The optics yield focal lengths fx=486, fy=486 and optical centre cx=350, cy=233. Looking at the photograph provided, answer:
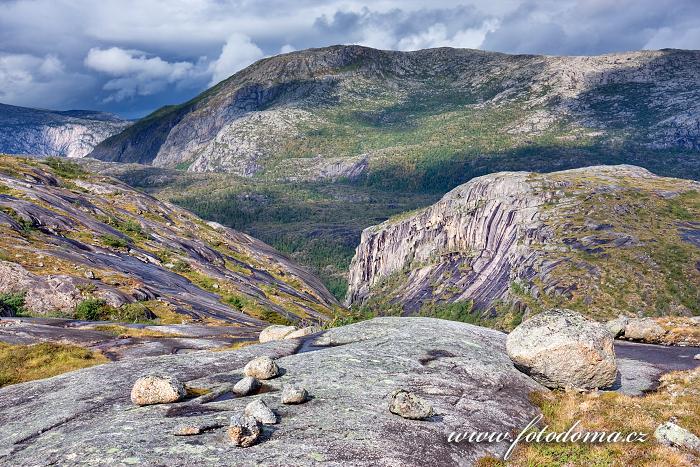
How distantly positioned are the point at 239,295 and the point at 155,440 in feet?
311

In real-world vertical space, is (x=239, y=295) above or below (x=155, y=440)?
below

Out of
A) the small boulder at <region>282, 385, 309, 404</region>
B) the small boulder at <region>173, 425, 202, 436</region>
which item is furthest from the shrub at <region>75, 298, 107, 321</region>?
the small boulder at <region>173, 425, 202, 436</region>

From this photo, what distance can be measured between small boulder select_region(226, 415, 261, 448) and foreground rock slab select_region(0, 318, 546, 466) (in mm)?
287

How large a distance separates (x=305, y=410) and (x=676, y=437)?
637 inches

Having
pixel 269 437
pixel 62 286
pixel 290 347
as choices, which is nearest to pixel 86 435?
pixel 269 437

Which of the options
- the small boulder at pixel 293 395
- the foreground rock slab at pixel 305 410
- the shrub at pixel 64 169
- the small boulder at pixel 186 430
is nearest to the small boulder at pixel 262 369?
the foreground rock slab at pixel 305 410

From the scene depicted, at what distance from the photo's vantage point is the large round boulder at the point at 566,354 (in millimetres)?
28250

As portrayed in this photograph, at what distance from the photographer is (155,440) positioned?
1773 cm

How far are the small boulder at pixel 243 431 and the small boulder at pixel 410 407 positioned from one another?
6.38 meters

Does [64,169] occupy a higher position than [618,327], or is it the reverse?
[64,169]

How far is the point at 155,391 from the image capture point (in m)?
21.9

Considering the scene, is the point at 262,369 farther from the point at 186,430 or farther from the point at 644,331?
the point at 644,331

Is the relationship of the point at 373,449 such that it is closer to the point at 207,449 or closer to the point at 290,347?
the point at 207,449

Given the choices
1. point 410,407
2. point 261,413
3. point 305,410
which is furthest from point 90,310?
point 410,407
